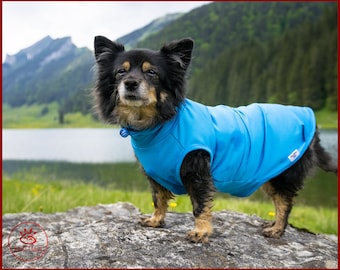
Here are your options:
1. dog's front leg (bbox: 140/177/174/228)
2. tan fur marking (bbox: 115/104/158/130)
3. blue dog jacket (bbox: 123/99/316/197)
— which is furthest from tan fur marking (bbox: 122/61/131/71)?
dog's front leg (bbox: 140/177/174/228)

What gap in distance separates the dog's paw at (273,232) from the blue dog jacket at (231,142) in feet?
1.82

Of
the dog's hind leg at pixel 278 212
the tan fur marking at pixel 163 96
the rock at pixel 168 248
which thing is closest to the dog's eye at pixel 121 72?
the tan fur marking at pixel 163 96

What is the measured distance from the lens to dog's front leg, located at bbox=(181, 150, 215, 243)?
14.4 feet

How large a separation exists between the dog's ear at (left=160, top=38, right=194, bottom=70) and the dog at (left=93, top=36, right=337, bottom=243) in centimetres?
1

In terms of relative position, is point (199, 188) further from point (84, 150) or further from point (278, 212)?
point (84, 150)

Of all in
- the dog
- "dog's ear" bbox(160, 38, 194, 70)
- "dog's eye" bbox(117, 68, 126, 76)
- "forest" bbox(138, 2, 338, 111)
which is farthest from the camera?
"forest" bbox(138, 2, 338, 111)

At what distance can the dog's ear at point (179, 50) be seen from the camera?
187 inches

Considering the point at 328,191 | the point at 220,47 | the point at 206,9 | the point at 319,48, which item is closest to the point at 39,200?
the point at 328,191

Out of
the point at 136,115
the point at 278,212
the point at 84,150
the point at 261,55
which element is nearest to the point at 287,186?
the point at 278,212

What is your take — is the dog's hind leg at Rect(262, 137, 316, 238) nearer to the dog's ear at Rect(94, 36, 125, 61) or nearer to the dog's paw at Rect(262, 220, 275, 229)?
the dog's paw at Rect(262, 220, 275, 229)

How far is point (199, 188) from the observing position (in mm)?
4531

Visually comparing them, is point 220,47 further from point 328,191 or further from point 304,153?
point 304,153

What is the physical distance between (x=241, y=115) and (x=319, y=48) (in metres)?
72.4

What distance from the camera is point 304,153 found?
5.25 m
